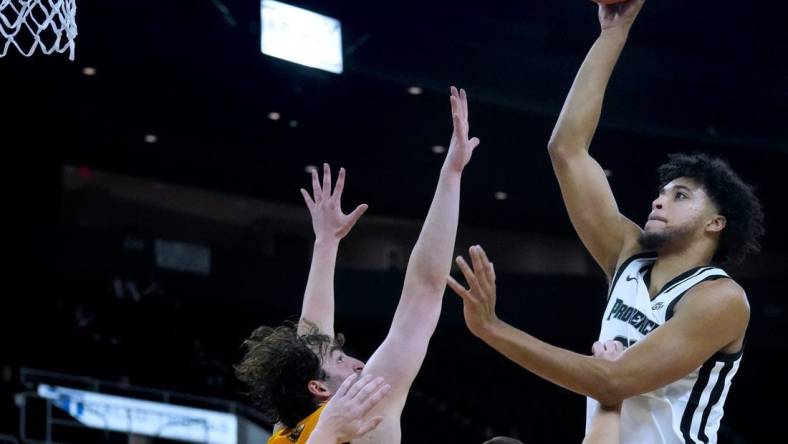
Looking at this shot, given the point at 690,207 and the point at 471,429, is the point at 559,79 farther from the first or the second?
the point at 690,207

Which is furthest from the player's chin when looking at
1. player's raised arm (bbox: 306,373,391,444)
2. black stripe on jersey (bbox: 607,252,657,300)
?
player's raised arm (bbox: 306,373,391,444)

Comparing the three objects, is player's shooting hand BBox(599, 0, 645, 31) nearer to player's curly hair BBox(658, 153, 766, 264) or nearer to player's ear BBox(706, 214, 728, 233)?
player's curly hair BBox(658, 153, 766, 264)

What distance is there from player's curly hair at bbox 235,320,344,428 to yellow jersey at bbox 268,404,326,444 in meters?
0.04

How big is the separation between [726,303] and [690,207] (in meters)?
0.42

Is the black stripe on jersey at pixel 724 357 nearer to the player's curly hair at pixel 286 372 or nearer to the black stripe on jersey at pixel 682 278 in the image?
the black stripe on jersey at pixel 682 278

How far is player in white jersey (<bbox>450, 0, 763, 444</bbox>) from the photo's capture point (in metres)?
3.10

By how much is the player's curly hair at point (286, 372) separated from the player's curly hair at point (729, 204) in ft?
4.25

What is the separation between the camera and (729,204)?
3.60m

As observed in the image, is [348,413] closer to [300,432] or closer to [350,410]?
[350,410]

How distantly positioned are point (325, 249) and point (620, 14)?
4.71 feet

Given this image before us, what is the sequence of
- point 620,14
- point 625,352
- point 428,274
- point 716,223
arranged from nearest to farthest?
point 625,352
point 716,223
point 428,274
point 620,14

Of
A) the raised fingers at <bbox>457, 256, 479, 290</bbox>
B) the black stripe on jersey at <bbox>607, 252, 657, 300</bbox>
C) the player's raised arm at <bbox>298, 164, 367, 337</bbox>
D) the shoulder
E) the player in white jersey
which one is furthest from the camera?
the player's raised arm at <bbox>298, 164, 367, 337</bbox>

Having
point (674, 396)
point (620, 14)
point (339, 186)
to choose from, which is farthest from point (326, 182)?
point (674, 396)

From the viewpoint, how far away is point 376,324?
1886 centimetres
